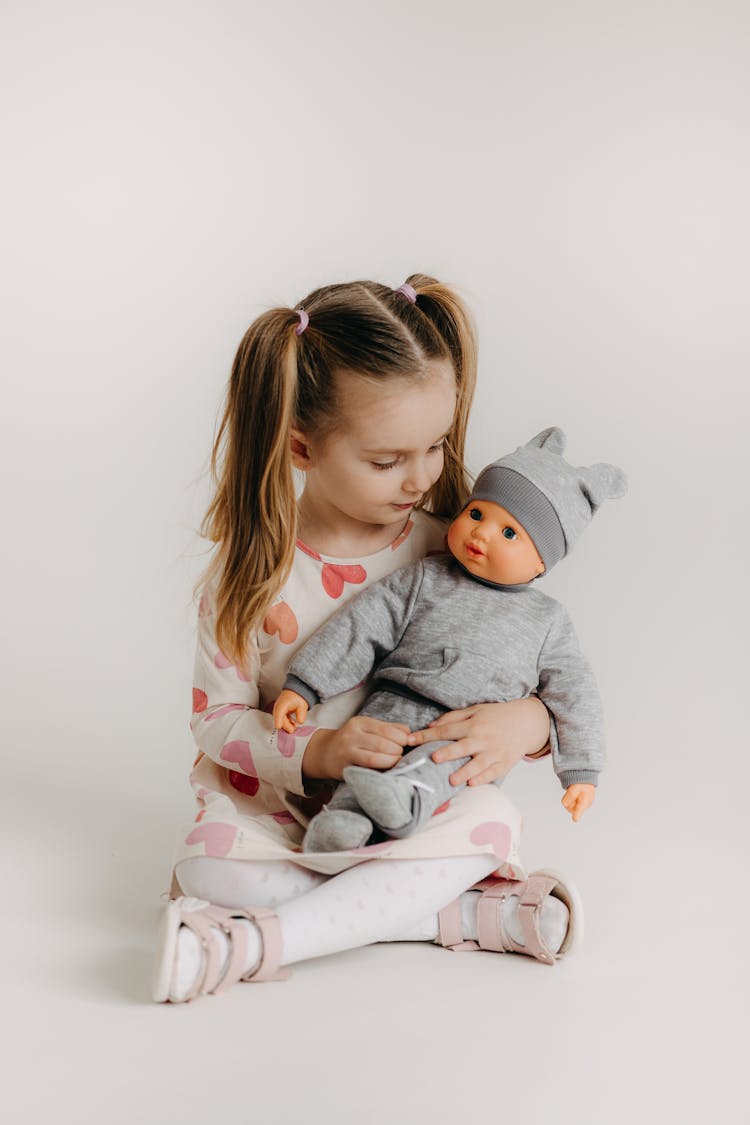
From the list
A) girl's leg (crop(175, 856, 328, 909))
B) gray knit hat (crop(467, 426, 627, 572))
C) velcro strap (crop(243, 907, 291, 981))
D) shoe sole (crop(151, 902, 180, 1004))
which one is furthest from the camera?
gray knit hat (crop(467, 426, 627, 572))

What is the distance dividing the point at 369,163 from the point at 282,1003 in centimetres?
178

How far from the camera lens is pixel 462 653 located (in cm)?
191

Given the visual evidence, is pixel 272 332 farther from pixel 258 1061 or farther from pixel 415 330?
pixel 258 1061

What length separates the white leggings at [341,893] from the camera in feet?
5.69

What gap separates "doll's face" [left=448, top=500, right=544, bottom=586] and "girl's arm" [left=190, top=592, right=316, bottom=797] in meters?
0.31

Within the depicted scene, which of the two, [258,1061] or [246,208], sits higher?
[246,208]

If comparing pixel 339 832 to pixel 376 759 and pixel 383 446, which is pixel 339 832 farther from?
pixel 383 446

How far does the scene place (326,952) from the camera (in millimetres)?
1742

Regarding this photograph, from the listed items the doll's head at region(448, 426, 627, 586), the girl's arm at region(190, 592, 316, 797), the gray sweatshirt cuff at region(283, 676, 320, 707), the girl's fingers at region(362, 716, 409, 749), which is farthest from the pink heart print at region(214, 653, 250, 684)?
the doll's head at region(448, 426, 627, 586)

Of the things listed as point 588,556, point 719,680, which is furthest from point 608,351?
point 719,680

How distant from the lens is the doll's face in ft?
6.26

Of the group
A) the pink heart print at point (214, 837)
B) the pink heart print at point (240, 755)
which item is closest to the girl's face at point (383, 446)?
the pink heart print at point (240, 755)

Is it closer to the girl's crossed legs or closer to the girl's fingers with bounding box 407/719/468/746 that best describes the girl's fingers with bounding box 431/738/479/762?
the girl's fingers with bounding box 407/719/468/746

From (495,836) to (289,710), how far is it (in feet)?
1.01
